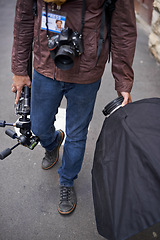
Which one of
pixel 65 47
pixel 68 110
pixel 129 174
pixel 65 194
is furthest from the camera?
pixel 65 194

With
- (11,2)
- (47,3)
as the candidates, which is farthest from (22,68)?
(11,2)

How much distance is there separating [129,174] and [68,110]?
835 millimetres

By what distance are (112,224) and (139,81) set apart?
3.36 meters

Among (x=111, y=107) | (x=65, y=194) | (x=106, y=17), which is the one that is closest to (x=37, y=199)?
(x=65, y=194)

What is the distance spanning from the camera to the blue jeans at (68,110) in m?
1.86

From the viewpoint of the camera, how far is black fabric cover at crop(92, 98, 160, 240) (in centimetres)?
123

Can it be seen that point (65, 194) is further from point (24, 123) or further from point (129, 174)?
point (129, 174)

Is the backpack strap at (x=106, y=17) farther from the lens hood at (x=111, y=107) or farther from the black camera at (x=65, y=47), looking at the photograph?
the lens hood at (x=111, y=107)

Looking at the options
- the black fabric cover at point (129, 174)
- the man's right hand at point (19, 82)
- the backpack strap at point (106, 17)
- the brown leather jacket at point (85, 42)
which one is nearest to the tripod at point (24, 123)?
the man's right hand at point (19, 82)

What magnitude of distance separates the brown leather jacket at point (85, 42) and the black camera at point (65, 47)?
0.07 m

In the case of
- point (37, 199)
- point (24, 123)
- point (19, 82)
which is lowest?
point (37, 199)

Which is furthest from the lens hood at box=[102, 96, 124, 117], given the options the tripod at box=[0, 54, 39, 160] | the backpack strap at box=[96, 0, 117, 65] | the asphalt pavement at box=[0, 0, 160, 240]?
the asphalt pavement at box=[0, 0, 160, 240]

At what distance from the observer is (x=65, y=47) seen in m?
1.59

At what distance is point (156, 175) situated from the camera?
1208mm
